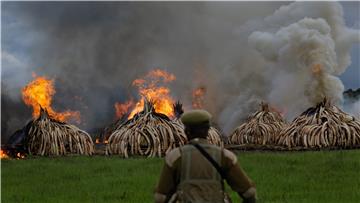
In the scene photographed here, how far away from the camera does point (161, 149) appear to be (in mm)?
19594

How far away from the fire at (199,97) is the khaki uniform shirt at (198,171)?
32786mm

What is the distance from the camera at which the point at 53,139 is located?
21.0 m

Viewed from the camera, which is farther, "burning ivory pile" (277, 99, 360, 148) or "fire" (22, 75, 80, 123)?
"fire" (22, 75, 80, 123)

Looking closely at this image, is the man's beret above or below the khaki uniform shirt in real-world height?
above

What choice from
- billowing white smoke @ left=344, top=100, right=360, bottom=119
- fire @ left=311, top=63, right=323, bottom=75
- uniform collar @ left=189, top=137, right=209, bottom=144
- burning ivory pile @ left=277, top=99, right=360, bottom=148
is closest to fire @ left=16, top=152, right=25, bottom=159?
burning ivory pile @ left=277, top=99, right=360, bottom=148

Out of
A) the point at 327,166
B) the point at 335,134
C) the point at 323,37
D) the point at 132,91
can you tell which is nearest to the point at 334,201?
the point at 327,166

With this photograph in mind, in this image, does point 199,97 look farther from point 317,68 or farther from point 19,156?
point 19,156

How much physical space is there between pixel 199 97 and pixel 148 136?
20402 millimetres

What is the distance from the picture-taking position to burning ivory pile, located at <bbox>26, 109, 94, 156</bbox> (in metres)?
21.0

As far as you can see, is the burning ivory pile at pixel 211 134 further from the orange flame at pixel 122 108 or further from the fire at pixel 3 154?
the orange flame at pixel 122 108

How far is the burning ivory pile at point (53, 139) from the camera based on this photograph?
69.0 feet

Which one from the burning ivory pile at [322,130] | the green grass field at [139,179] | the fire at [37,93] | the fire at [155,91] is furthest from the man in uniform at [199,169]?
the fire at [155,91]

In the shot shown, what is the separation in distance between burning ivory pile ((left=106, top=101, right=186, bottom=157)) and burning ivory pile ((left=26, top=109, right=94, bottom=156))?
1.36 m

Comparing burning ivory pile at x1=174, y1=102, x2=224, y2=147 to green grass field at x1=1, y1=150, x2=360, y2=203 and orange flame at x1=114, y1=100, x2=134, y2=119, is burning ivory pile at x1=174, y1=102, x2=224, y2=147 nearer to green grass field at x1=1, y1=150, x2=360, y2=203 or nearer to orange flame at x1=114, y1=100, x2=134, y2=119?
green grass field at x1=1, y1=150, x2=360, y2=203
